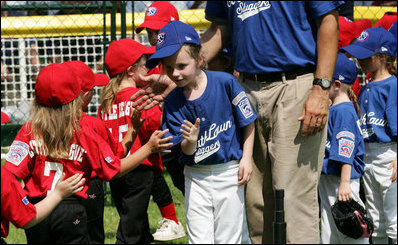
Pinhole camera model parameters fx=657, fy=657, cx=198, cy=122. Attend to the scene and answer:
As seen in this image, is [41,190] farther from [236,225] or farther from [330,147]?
[330,147]

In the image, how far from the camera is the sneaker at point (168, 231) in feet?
18.5

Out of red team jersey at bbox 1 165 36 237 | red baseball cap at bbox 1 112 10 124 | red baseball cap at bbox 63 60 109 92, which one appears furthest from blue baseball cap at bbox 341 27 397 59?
red baseball cap at bbox 1 112 10 124

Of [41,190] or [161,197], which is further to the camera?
[161,197]

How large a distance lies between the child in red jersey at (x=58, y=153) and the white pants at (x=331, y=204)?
4.69ft

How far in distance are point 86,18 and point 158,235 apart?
3.68m

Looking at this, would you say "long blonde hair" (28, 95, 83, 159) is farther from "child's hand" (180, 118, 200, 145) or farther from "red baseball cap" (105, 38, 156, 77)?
"red baseball cap" (105, 38, 156, 77)

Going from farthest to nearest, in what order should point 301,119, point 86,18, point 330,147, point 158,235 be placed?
point 86,18 < point 158,235 < point 330,147 < point 301,119

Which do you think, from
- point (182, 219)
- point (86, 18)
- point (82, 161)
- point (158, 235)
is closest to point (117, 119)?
point (82, 161)

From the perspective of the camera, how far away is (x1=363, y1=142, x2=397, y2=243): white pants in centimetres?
510

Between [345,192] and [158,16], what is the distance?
205 centimetres

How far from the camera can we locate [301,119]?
3299mm

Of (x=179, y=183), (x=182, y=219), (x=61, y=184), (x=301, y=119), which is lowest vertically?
(x=182, y=219)

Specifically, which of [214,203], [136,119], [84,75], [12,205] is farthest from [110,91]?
[12,205]

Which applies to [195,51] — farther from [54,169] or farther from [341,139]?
[341,139]
